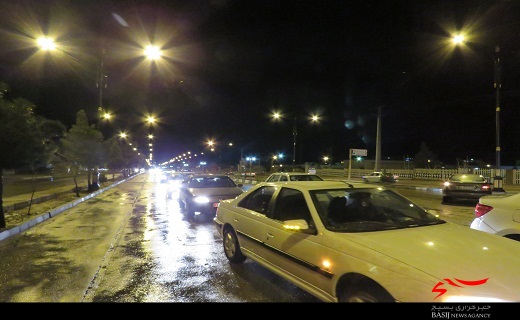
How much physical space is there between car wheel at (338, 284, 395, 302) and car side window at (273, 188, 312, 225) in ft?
3.91

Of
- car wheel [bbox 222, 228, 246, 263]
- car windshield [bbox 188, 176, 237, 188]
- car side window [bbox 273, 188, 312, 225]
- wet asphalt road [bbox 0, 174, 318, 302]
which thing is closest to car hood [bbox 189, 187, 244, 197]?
car windshield [bbox 188, 176, 237, 188]

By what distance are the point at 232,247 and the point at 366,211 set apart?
8.61 ft

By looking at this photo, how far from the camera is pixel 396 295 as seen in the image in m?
3.19

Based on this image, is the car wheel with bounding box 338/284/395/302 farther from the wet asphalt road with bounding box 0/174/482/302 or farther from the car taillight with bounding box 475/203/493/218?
the car taillight with bounding box 475/203/493/218

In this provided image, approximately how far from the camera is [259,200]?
6289 millimetres

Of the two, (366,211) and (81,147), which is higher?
(81,147)

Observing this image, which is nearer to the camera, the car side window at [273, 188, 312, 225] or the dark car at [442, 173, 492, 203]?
the car side window at [273, 188, 312, 225]

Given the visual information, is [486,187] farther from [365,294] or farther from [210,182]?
[365,294]

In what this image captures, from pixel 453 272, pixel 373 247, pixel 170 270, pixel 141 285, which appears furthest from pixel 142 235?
pixel 453 272

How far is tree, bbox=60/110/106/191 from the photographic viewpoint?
2255 centimetres

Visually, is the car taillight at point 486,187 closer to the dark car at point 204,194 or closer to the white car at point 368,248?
Answer: the dark car at point 204,194

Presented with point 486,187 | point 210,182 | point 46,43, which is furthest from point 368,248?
point 486,187

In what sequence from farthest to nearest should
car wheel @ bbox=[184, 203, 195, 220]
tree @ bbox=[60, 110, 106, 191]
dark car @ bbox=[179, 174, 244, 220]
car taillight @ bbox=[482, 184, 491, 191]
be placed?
tree @ bbox=[60, 110, 106, 191] < car taillight @ bbox=[482, 184, 491, 191] < car wheel @ bbox=[184, 203, 195, 220] < dark car @ bbox=[179, 174, 244, 220]
